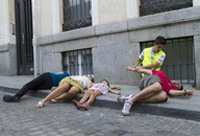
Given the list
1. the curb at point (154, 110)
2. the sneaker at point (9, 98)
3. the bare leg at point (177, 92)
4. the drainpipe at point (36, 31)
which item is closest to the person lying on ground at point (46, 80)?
the sneaker at point (9, 98)

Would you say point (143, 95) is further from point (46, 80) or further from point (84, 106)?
point (46, 80)

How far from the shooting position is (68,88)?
453 cm

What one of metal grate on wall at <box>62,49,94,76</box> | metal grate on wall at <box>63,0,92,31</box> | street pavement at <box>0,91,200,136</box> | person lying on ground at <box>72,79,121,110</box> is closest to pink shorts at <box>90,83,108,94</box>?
person lying on ground at <box>72,79,121,110</box>

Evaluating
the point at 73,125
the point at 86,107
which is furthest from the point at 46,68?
the point at 73,125

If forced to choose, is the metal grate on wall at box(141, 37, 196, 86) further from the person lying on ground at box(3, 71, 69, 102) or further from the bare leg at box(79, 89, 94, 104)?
the person lying on ground at box(3, 71, 69, 102)

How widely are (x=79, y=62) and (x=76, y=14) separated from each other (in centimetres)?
190

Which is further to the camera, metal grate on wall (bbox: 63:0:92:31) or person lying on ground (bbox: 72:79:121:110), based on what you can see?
metal grate on wall (bbox: 63:0:92:31)

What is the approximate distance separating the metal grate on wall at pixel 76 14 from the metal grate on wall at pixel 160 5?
2067 mm

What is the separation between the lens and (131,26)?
5.68 m

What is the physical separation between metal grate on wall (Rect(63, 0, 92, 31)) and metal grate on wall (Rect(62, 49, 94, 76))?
1006mm

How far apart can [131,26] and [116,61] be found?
3.70 feet

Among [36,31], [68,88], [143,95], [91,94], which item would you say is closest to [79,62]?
[36,31]

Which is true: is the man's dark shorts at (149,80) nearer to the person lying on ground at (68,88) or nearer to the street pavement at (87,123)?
the street pavement at (87,123)

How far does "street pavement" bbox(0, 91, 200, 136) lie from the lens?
108 inches
